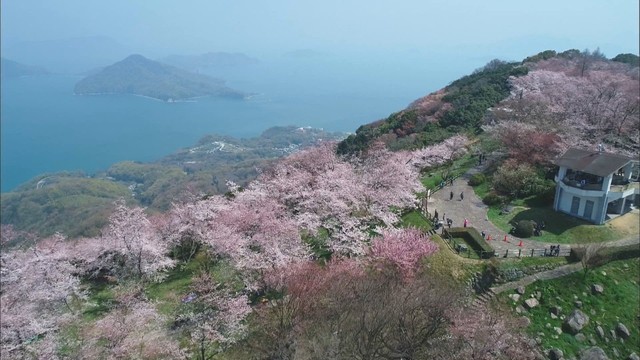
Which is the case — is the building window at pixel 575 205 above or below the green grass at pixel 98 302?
above

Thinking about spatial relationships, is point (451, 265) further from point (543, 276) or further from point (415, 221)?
point (415, 221)

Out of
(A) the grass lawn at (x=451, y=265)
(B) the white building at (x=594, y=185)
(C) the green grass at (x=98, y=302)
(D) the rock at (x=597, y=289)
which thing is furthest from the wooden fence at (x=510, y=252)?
(C) the green grass at (x=98, y=302)

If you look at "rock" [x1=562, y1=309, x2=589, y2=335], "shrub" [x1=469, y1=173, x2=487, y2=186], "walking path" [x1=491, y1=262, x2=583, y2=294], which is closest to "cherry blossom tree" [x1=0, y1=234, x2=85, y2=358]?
"walking path" [x1=491, y1=262, x2=583, y2=294]

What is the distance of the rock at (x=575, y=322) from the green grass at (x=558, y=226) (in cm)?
574

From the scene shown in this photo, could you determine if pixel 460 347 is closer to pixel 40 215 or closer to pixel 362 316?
pixel 362 316

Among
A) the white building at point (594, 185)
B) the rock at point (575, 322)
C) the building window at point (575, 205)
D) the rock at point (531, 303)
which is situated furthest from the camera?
the building window at point (575, 205)

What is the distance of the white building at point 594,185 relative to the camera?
2694 centimetres

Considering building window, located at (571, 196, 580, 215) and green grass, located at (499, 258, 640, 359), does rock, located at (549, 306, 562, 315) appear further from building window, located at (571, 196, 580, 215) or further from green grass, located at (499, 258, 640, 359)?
building window, located at (571, 196, 580, 215)

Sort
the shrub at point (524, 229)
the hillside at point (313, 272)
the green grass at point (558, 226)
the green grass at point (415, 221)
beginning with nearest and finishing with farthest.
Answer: the hillside at point (313, 272)
the green grass at point (558, 226)
the shrub at point (524, 229)
the green grass at point (415, 221)

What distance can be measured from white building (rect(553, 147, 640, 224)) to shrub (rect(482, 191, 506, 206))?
3.33 meters

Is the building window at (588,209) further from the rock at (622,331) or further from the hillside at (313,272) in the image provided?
the rock at (622,331)

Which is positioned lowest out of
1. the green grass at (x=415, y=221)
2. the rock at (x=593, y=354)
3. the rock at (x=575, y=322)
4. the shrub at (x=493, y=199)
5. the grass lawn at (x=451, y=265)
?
the rock at (x=593, y=354)

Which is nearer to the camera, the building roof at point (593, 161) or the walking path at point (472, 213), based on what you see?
the walking path at point (472, 213)

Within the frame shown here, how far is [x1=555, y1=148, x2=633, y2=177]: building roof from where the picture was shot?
26.7 metres
